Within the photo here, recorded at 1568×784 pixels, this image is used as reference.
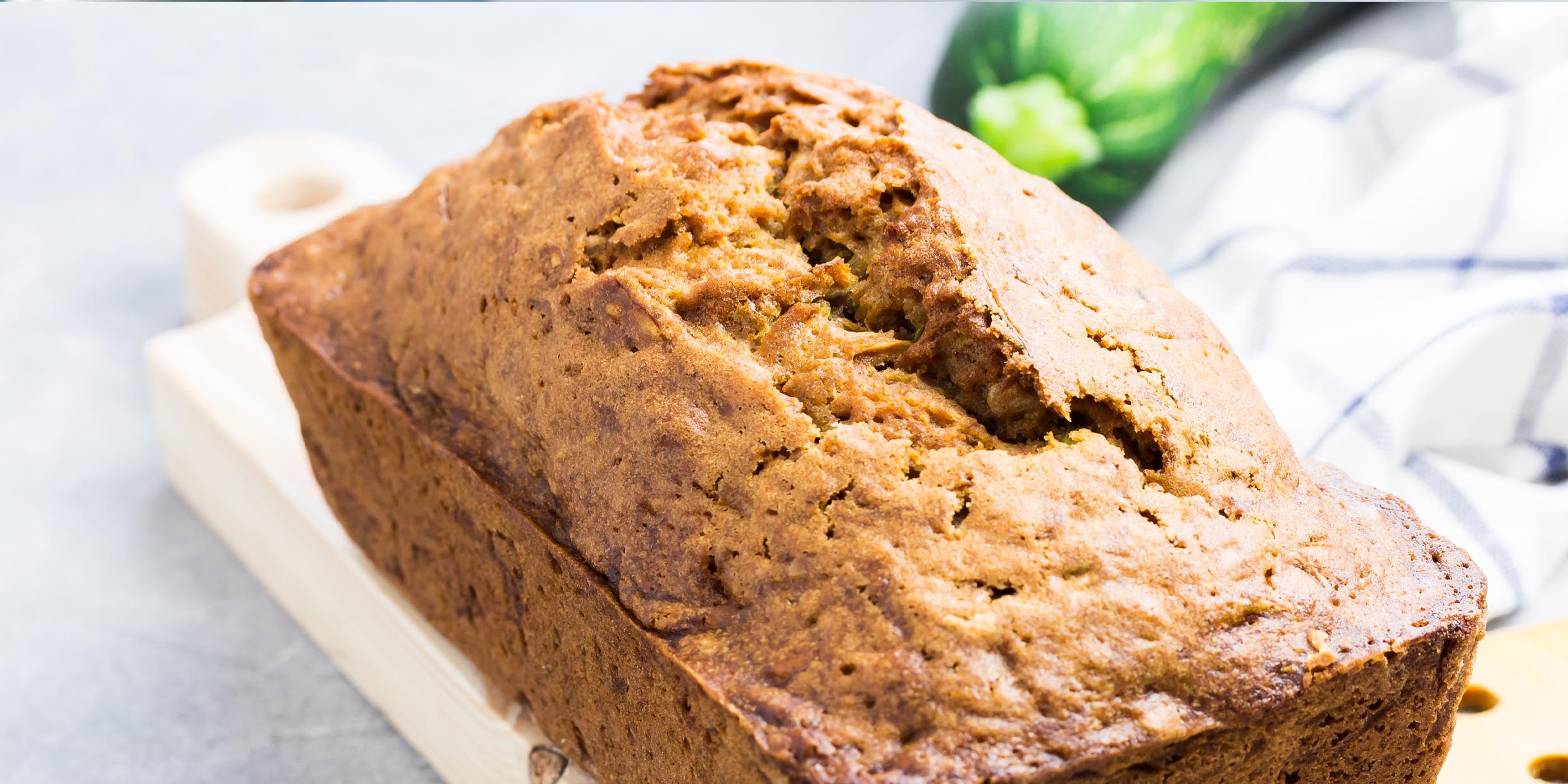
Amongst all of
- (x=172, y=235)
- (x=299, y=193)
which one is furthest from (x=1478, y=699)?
(x=172, y=235)

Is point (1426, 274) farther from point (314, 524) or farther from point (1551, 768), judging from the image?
point (314, 524)

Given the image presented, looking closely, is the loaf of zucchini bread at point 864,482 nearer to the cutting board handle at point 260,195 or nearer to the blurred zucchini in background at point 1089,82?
the cutting board handle at point 260,195

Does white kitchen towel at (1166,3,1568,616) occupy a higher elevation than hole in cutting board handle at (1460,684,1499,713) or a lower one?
higher

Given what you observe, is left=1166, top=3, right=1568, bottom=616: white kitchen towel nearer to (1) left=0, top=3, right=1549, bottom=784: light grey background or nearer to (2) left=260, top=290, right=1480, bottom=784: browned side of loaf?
(1) left=0, top=3, right=1549, bottom=784: light grey background

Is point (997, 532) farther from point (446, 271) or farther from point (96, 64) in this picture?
point (96, 64)

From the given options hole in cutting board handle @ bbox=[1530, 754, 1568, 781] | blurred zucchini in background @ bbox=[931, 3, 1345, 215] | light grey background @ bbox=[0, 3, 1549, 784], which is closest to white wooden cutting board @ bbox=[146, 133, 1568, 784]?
hole in cutting board handle @ bbox=[1530, 754, 1568, 781]

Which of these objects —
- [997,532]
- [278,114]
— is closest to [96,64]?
[278,114]
